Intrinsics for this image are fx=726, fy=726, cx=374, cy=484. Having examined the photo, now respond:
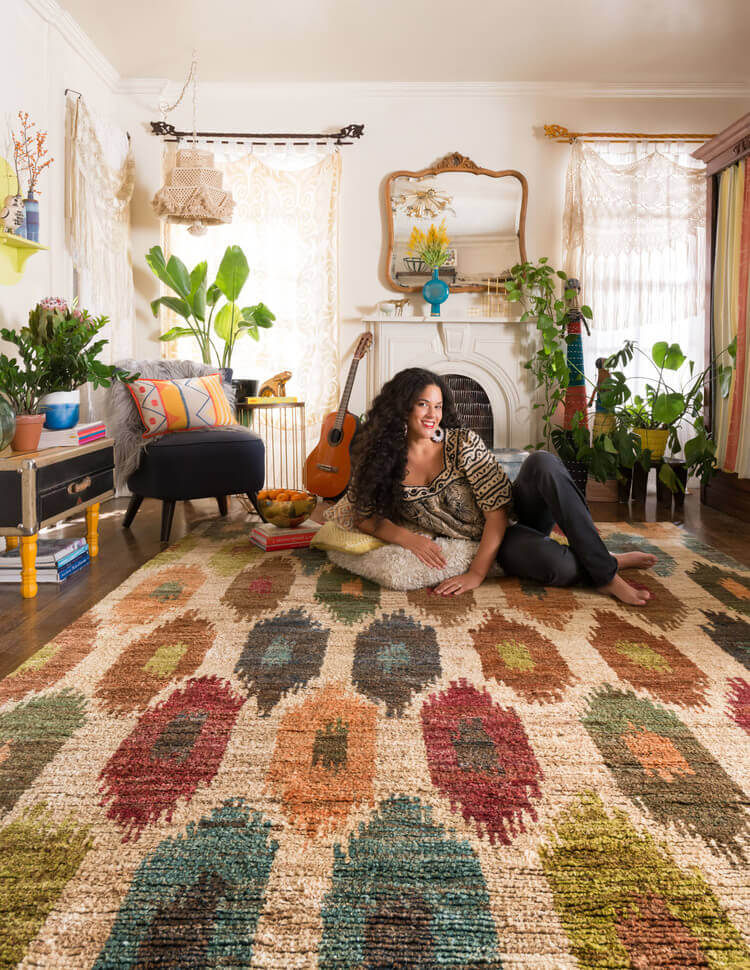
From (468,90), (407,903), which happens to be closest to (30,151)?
(468,90)

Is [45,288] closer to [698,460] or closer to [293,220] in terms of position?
[293,220]

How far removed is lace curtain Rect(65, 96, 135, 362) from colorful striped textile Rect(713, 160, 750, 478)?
3886mm

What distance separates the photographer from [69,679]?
182 centimetres

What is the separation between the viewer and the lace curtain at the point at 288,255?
201 inches

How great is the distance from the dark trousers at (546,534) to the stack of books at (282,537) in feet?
3.11

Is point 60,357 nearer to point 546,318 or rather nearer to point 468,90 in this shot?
point 546,318

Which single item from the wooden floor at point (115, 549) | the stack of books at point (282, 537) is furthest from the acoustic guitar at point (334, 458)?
the stack of books at point (282, 537)

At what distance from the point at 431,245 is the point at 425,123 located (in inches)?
33.9

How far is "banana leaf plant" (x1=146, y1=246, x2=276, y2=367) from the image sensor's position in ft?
15.6

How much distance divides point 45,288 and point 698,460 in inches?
150

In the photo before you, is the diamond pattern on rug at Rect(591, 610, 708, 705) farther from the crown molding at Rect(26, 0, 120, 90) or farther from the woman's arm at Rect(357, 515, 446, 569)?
the crown molding at Rect(26, 0, 120, 90)

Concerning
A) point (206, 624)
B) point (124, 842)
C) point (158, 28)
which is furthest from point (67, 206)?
point (124, 842)

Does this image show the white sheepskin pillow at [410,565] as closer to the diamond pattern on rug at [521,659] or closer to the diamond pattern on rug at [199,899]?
the diamond pattern on rug at [521,659]

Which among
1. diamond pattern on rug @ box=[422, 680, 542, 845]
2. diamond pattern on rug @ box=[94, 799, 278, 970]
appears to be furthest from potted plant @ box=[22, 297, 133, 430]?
diamond pattern on rug @ box=[94, 799, 278, 970]
